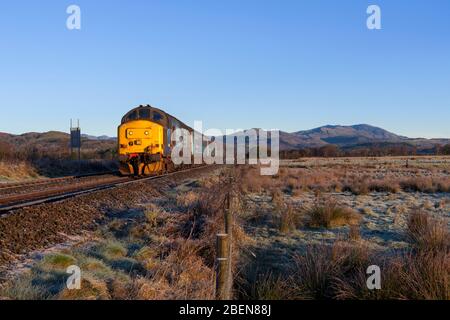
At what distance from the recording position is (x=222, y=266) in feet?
14.9

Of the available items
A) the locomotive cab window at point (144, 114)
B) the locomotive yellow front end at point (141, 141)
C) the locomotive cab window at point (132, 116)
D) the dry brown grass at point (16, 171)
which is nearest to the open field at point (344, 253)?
the locomotive yellow front end at point (141, 141)

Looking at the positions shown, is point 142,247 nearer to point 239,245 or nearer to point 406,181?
point 239,245

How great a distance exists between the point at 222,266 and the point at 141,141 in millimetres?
19417

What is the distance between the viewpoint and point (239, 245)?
8.57 metres

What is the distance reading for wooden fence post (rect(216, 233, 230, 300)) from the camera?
4.41 metres

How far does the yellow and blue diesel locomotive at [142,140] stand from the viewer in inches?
917

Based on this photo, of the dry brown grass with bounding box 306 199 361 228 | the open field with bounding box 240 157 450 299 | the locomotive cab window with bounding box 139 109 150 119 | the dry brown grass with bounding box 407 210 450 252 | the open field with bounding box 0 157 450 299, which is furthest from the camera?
the locomotive cab window with bounding box 139 109 150 119

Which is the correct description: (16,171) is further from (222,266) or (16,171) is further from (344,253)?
(222,266)

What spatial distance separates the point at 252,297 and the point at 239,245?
2.76m

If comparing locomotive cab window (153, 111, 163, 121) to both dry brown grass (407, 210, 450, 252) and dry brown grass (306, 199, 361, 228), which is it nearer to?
dry brown grass (306, 199, 361, 228)

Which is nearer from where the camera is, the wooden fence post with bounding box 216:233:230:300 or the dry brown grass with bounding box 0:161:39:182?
the wooden fence post with bounding box 216:233:230:300

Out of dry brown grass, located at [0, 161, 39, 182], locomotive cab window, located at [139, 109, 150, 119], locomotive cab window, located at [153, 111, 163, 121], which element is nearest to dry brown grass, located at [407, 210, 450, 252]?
locomotive cab window, located at [153, 111, 163, 121]

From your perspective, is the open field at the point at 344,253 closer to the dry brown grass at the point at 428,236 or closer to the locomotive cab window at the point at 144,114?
the dry brown grass at the point at 428,236

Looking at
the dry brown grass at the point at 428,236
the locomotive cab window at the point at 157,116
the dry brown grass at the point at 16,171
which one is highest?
the locomotive cab window at the point at 157,116
